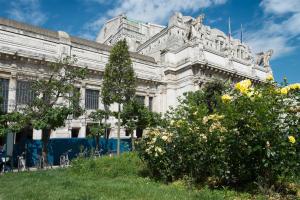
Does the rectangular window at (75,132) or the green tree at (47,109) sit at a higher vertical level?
the green tree at (47,109)

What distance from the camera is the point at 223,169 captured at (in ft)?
26.6

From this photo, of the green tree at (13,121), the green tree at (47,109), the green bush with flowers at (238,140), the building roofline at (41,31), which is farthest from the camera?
the building roofline at (41,31)

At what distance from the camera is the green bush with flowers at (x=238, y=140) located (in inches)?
271

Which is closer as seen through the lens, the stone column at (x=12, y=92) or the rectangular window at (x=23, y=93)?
the stone column at (x=12, y=92)

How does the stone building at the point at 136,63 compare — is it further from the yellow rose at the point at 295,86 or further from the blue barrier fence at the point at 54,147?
the yellow rose at the point at 295,86

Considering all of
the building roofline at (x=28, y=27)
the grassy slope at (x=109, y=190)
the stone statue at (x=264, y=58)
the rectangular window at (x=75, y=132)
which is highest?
the stone statue at (x=264, y=58)

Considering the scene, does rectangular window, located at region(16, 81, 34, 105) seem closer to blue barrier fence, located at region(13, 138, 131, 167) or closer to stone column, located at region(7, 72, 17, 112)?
stone column, located at region(7, 72, 17, 112)

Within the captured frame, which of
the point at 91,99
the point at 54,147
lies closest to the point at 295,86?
the point at 54,147

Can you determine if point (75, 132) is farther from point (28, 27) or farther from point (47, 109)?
point (28, 27)

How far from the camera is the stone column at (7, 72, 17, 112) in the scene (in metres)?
23.2

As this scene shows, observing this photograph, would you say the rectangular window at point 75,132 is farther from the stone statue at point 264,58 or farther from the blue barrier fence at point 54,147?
the stone statue at point 264,58

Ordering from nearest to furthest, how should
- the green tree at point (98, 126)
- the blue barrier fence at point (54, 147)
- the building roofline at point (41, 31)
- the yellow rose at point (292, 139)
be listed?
1. the yellow rose at point (292, 139)
2. the blue barrier fence at point (54, 147)
3. the green tree at point (98, 126)
4. the building roofline at point (41, 31)

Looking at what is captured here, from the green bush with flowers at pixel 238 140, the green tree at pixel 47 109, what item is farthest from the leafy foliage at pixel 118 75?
the green bush with flowers at pixel 238 140

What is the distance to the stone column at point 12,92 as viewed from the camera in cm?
2319
